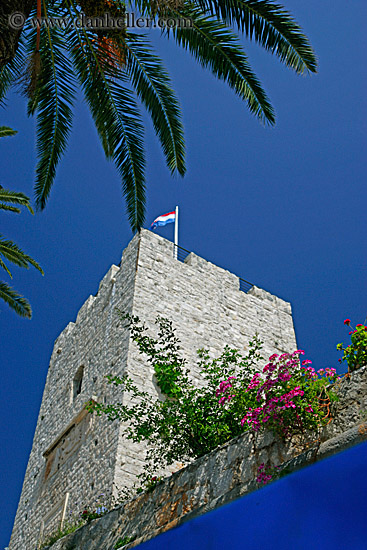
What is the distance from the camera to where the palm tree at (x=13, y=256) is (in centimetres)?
929

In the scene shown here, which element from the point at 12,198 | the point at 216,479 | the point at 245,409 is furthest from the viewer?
the point at 12,198

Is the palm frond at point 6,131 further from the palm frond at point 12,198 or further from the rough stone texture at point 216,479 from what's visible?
the rough stone texture at point 216,479

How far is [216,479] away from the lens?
489 centimetres

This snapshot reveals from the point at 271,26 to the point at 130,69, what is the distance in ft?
5.21

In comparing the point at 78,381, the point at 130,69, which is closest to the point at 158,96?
the point at 130,69

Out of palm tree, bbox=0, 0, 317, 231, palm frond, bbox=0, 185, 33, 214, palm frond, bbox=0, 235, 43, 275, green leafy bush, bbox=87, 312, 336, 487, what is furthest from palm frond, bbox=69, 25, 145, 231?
palm frond, bbox=0, 235, 43, 275

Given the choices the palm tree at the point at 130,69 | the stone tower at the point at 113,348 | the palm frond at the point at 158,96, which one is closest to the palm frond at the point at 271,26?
the palm tree at the point at 130,69

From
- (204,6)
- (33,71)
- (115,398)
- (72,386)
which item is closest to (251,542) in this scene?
(33,71)

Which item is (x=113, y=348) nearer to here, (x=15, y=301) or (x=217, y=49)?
(x=15, y=301)

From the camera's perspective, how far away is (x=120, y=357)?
30.8 ft

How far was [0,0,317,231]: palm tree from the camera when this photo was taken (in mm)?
5590

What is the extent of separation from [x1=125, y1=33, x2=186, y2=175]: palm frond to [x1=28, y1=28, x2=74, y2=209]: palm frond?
28.8 inches

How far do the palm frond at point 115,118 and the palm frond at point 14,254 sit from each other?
3454 mm

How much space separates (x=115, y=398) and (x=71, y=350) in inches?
143
